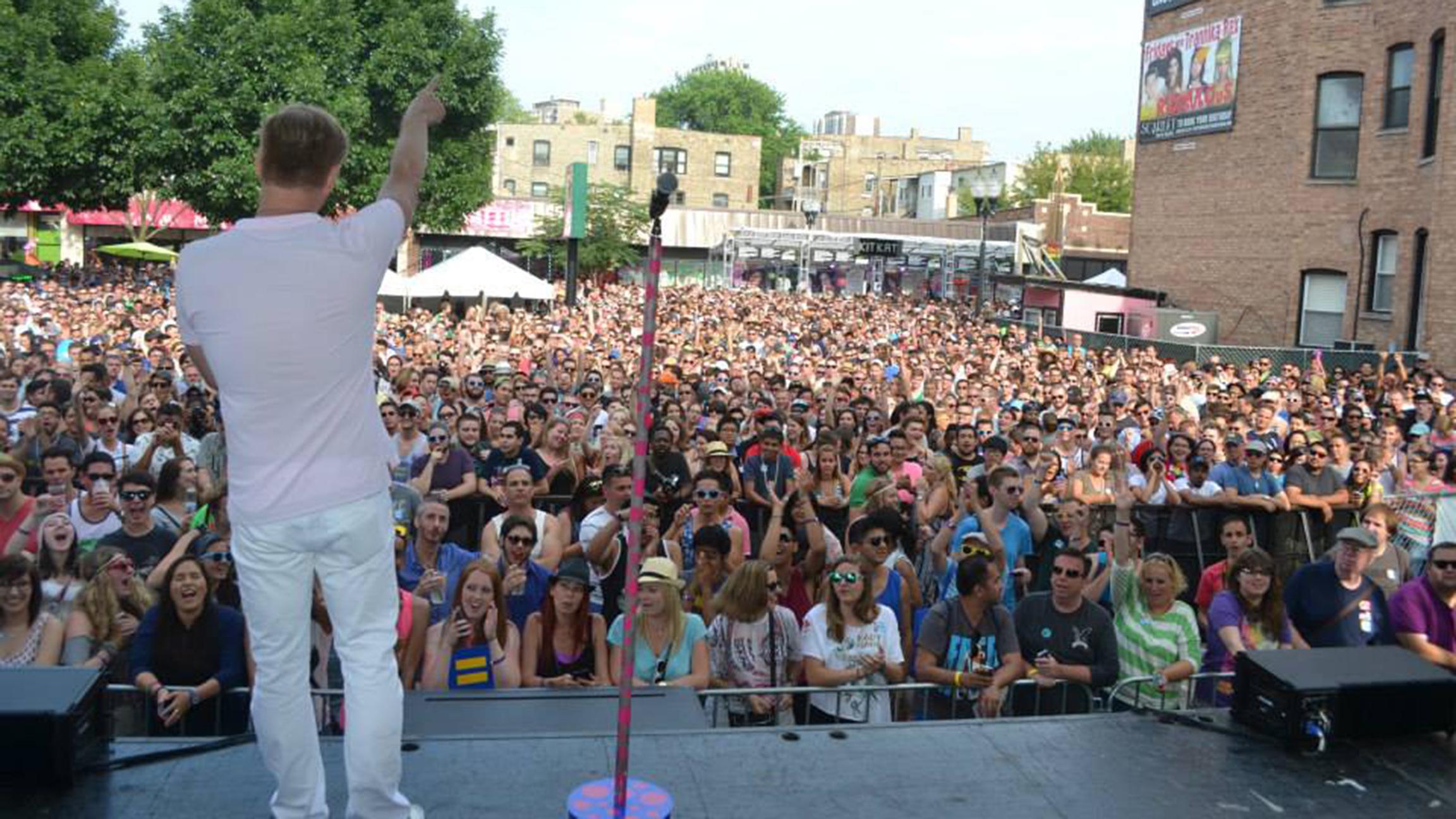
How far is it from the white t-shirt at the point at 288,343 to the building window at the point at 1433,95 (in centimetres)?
2526

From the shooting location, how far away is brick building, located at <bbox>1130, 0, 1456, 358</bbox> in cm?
2458

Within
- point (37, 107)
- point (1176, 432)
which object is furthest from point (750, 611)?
point (37, 107)

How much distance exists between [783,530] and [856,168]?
285 ft

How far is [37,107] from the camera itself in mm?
32531

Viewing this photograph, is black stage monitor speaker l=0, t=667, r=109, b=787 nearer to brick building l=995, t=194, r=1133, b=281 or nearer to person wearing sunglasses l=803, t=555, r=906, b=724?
person wearing sunglasses l=803, t=555, r=906, b=724

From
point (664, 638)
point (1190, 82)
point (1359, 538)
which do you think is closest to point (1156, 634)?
point (1359, 538)

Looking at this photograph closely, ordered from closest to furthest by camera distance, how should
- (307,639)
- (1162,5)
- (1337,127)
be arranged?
(307,639)
(1337,127)
(1162,5)

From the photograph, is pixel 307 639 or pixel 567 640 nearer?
pixel 307 639

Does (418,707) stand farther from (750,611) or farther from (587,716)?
(750,611)

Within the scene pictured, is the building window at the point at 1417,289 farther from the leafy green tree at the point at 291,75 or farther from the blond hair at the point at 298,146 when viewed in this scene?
the blond hair at the point at 298,146

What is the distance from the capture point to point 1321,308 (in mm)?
28156

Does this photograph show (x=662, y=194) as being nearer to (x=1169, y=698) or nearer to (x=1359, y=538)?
(x=1169, y=698)

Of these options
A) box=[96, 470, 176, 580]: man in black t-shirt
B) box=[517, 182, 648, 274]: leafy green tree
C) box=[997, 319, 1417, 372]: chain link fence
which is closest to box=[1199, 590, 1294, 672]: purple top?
box=[96, 470, 176, 580]: man in black t-shirt

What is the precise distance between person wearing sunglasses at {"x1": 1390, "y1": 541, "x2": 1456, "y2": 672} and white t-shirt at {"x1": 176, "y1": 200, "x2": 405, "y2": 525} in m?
4.90
